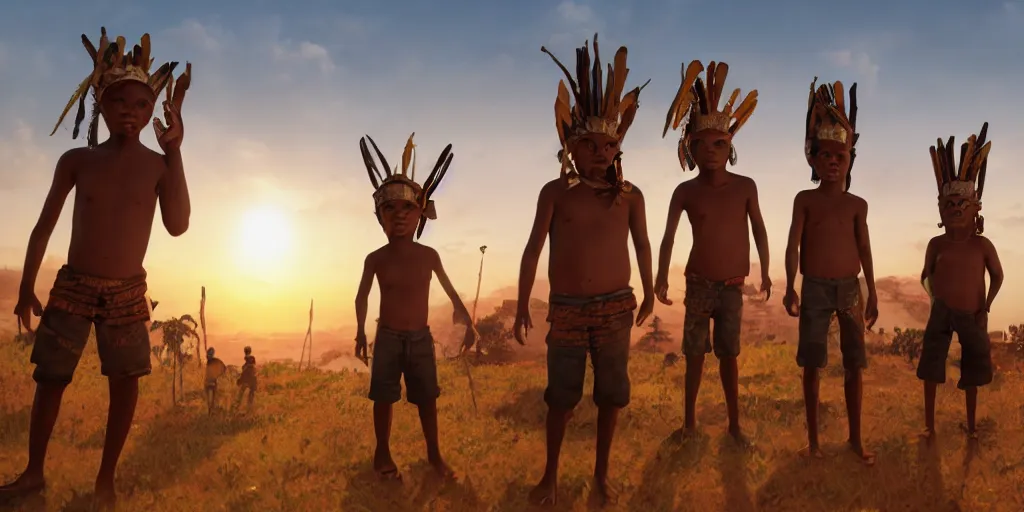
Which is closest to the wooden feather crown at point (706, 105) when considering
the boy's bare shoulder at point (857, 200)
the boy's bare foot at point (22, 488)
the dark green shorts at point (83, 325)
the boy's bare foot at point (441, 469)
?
the boy's bare shoulder at point (857, 200)

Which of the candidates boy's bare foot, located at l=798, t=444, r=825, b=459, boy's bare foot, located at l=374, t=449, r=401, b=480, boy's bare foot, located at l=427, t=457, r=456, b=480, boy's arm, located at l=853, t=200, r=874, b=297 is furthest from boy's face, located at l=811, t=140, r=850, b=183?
boy's bare foot, located at l=374, t=449, r=401, b=480

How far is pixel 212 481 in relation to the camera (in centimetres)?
588

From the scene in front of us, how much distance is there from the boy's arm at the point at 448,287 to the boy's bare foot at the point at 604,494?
76.0 inches

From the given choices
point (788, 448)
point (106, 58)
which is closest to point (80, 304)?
point (106, 58)

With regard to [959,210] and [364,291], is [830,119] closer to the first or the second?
[959,210]

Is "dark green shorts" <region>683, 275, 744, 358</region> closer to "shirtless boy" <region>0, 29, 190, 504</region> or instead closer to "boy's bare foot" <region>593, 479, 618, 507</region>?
"boy's bare foot" <region>593, 479, 618, 507</region>

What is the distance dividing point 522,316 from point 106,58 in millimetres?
3786

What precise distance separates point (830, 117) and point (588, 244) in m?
3.11

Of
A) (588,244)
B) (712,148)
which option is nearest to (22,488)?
(588,244)

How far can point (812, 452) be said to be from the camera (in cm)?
632

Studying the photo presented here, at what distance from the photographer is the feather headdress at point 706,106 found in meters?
6.22

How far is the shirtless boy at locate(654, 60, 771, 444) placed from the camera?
6.25 metres

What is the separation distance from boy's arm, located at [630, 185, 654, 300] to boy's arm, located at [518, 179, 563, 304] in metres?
0.63

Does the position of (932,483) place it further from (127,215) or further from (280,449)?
(127,215)
